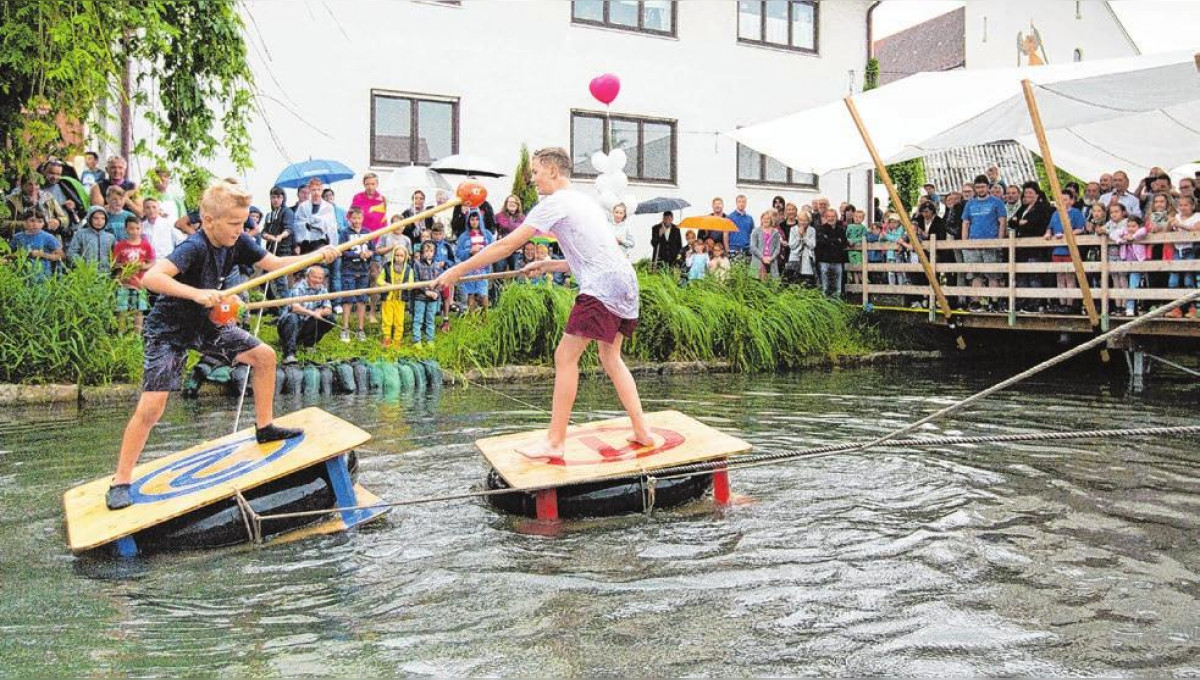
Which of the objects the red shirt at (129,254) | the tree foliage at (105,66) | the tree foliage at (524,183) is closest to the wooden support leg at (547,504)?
the tree foliage at (105,66)

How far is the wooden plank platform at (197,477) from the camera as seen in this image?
580 cm

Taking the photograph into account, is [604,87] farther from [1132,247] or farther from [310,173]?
[1132,247]

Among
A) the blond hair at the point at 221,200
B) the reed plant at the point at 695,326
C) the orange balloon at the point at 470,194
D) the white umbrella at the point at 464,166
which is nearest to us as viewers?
the blond hair at the point at 221,200

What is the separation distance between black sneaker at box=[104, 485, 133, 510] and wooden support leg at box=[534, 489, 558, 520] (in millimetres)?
2273

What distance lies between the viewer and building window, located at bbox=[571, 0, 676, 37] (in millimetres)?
23734

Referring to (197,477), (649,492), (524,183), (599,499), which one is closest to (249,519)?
(197,477)

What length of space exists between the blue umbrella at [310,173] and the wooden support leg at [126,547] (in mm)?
12146

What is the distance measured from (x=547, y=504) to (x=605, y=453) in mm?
577

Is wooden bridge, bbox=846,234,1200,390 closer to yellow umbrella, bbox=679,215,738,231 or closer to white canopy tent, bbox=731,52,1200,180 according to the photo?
white canopy tent, bbox=731,52,1200,180

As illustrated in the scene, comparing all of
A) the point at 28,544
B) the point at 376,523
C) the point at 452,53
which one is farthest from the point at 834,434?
the point at 452,53

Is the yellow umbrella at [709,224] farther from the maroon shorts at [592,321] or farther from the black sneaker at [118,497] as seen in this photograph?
the black sneaker at [118,497]

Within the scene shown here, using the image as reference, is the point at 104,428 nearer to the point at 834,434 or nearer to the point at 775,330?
the point at 834,434

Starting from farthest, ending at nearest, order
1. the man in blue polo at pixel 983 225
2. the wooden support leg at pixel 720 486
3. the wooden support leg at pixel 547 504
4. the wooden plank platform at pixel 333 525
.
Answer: the man in blue polo at pixel 983 225 < the wooden support leg at pixel 720 486 < the wooden support leg at pixel 547 504 < the wooden plank platform at pixel 333 525

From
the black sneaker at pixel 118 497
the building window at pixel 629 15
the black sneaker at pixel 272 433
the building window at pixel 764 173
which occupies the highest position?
the building window at pixel 629 15
